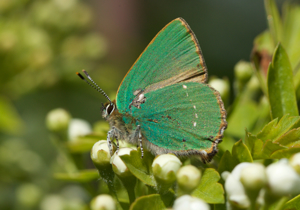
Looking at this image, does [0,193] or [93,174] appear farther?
[0,193]

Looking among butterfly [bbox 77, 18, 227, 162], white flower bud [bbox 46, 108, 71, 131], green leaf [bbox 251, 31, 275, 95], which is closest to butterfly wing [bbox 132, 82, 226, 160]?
butterfly [bbox 77, 18, 227, 162]

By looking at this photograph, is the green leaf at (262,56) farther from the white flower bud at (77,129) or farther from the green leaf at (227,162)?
the white flower bud at (77,129)

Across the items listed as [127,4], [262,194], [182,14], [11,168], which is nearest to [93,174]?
[262,194]

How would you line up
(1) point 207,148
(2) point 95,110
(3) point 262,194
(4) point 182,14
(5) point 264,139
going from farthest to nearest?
(4) point 182,14, (2) point 95,110, (1) point 207,148, (5) point 264,139, (3) point 262,194

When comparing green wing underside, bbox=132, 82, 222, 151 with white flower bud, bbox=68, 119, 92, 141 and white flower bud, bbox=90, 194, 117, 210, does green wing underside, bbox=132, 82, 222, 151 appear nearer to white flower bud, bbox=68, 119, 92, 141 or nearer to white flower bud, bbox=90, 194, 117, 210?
white flower bud, bbox=68, 119, 92, 141

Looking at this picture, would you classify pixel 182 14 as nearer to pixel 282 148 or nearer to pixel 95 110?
pixel 95 110

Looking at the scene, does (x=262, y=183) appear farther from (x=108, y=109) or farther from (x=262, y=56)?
(x=108, y=109)
